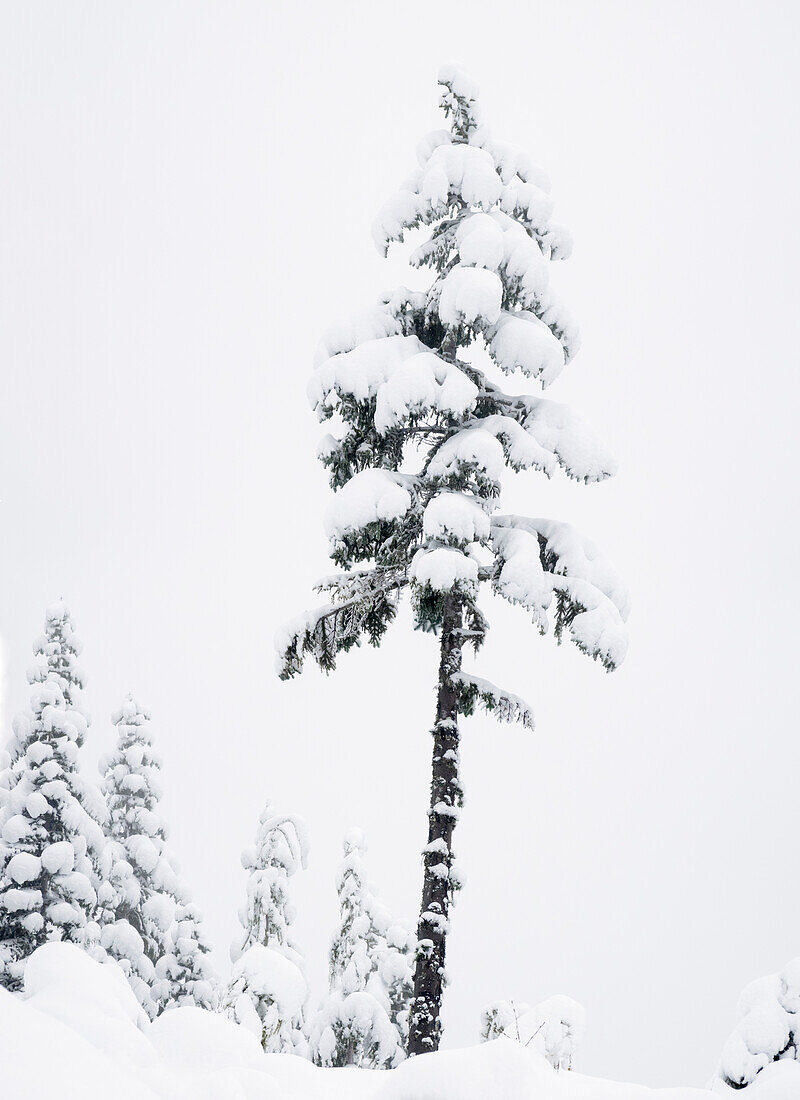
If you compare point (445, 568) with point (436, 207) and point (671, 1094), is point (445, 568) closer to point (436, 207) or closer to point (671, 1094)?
point (436, 207)

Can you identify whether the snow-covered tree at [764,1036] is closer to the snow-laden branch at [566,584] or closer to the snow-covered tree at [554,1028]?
the snow-laden branch at [566,584]

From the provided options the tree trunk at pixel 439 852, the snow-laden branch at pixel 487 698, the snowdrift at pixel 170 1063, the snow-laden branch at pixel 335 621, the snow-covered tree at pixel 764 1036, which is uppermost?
the snow-laden branch at pixel 335 621

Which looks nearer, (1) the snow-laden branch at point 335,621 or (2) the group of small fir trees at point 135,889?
(1) the snow-laden branch at point 335,621

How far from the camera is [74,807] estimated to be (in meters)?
23.3

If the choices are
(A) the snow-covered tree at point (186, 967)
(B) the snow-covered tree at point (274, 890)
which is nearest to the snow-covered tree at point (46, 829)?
(A) the snow-covered tree at point (186, 967)

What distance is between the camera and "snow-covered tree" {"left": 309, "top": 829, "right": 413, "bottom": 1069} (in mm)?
23062

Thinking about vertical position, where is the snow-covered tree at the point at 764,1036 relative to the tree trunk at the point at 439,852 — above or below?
below

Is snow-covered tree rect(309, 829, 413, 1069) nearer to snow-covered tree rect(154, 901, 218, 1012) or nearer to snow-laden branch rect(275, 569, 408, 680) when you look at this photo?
snow-covered tree rect(154, 901, 218, 1012)

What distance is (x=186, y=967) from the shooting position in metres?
28.3

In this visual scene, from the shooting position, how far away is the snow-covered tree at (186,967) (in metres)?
27.4

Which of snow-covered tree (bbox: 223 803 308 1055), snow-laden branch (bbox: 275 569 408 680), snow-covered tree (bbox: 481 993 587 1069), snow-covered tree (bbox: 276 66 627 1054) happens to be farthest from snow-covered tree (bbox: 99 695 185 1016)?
snow-covered tree (bbox: 276 66 627 1054)

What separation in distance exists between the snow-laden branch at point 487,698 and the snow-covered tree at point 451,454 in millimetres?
22

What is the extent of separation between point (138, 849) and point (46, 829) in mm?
4881

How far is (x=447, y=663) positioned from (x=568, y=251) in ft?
21.9
